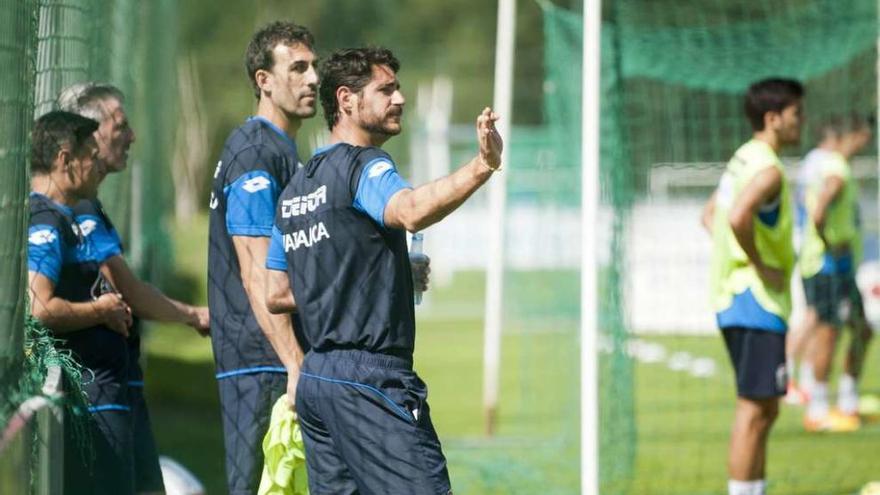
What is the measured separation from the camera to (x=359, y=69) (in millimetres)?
4777

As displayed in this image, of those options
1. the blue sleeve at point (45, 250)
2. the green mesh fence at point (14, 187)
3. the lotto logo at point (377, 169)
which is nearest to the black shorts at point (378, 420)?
the lotto logo at point (377, 169)

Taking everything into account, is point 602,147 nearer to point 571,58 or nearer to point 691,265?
point 571,58

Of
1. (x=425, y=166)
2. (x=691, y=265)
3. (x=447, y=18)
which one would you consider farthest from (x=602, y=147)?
(x=447, y=18)

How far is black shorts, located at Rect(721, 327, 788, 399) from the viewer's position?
22.9 feet

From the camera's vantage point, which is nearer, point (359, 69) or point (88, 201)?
point (359, 69)

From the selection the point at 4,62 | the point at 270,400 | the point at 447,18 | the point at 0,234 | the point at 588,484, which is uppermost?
the point at 447,18

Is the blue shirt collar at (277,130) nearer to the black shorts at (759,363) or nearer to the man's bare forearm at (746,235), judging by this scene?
the man's bare forearm at (746,235)

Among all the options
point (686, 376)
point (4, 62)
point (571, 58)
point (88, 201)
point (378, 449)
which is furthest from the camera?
point (686, 376)

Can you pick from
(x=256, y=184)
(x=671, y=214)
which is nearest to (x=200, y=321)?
(x=256, y=184)

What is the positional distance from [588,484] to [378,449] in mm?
2207

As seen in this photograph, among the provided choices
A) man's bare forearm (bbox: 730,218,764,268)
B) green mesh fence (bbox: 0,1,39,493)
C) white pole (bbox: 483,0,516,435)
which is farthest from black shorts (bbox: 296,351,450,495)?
white pole (bbox: 483,0,516,435)

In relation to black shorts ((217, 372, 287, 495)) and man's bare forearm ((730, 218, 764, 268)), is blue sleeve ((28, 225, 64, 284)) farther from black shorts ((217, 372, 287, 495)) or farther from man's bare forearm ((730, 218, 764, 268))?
man's bare forearm ((730, 218, 764, 268))

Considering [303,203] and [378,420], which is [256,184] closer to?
[303,203]

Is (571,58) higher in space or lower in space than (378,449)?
higher
